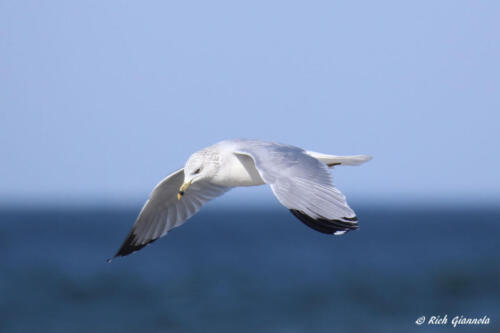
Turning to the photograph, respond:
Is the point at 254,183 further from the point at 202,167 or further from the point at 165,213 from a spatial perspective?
the point at 165,213

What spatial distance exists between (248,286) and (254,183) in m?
15.7

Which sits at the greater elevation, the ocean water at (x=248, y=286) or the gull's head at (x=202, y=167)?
the gull's head at (x=202, y=167)

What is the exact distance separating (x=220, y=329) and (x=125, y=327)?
186 cm

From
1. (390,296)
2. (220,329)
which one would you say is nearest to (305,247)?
(390,296)

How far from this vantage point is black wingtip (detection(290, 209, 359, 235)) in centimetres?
575

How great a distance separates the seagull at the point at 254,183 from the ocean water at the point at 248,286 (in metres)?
8.47

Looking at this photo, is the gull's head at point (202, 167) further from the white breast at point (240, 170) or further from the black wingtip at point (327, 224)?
the black wingtip at point (327, 224)

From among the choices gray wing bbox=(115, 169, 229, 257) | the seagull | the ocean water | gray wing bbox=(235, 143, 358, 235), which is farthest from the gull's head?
the ocean water

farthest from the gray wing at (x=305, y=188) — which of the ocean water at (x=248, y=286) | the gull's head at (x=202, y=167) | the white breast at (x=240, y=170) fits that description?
the ocean water at (x=248, y=286)

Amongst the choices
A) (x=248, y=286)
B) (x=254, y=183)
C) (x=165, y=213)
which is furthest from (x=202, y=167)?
(x=248, y=286)

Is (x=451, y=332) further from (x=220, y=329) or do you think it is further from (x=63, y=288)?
(x=63, y=288)

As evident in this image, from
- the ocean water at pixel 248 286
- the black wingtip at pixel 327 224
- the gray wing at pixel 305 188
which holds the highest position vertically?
the gray wing at pixel 305 188

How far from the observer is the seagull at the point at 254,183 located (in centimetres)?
595

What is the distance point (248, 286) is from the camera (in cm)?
2266
